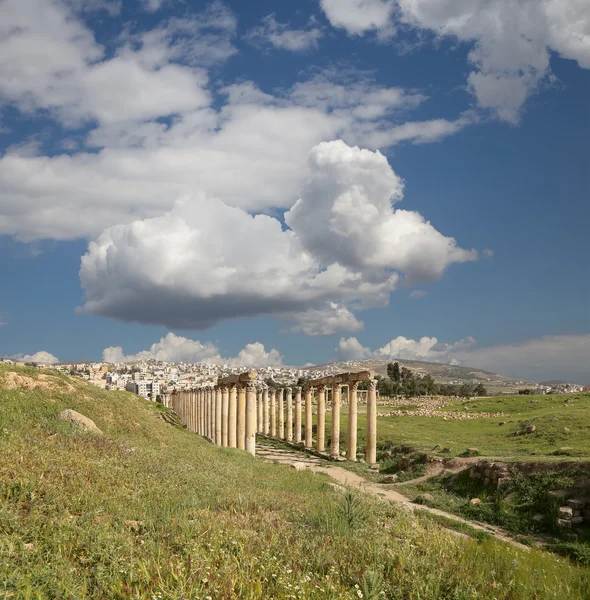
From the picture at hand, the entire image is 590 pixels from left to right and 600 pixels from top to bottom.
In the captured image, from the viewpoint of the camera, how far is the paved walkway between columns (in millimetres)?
15564

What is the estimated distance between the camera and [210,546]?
7984 millimetres

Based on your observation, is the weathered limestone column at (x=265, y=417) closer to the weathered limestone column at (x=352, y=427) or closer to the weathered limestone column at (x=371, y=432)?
the weathered limestone column at (x=352, y=427)

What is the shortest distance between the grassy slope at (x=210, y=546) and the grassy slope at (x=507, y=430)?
14.5m

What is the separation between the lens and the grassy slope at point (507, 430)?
26236 millimetres

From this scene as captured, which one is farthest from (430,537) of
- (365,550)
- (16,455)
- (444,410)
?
(444,410)

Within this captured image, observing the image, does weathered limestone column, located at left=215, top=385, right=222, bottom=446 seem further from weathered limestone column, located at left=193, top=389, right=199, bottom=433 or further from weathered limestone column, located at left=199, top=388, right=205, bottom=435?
weathered limestone column, located at left=193, top=389, right=199, bottom=433

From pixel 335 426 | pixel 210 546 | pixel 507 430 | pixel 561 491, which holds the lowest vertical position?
pixel 507 430

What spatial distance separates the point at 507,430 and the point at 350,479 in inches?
676

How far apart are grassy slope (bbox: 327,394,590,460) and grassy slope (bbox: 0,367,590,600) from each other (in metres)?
14.5

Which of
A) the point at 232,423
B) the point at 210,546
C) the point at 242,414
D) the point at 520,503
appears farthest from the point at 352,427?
the point at 210,546

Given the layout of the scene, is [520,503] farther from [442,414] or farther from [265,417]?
[265,417]

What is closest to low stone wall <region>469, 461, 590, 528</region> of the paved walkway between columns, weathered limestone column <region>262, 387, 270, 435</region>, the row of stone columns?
the paved walkway between columns

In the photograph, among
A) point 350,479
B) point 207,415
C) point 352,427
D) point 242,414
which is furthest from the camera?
point 207,415

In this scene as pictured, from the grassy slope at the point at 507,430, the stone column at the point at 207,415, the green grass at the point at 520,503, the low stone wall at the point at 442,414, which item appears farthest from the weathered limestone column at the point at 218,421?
the green grass at the point at 520,503
